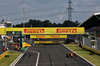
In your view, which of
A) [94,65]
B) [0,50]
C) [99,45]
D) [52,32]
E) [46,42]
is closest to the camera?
[94,65]

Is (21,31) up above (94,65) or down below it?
above

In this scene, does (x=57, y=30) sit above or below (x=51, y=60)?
above

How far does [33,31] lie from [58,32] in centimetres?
680

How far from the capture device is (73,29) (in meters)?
51.8

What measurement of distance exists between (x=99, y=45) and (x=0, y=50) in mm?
16723

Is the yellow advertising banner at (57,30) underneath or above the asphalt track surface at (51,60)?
above

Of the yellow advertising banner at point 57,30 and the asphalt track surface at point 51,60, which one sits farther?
the yellow advertising banner at point 57,30

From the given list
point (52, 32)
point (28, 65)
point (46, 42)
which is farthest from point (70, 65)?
point (46, 42)

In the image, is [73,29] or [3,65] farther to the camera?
[73,29]

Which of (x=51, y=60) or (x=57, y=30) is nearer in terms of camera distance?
(x=51, y=60)

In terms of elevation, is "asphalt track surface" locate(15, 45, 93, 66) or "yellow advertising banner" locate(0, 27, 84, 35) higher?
"yellow advertising banner" locate(0, 27, 84, 35)

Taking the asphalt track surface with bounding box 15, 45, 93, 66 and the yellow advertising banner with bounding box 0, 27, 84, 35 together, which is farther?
the yellow advertising banner with bounding box 0, 27, 84, 35

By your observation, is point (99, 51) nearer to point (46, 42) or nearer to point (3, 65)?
point (3, 65)

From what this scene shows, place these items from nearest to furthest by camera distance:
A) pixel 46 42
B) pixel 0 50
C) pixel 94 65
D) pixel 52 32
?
1. pixel 94 65
2. pixel 0 50
3. pixel 52 32
4. pixel 46 42
